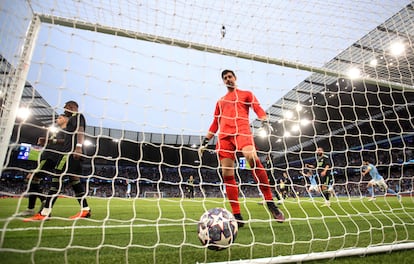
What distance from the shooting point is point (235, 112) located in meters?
3.27

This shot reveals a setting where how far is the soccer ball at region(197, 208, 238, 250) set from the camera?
204 centimetres

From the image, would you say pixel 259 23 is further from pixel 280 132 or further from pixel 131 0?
pixel 280 132

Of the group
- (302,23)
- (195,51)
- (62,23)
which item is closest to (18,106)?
(62,23)

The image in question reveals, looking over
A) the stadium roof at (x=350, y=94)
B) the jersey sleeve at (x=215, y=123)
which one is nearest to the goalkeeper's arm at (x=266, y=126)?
the stadium roof at (x=350, y=94)

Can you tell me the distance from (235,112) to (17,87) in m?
2.32

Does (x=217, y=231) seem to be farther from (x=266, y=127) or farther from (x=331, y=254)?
(x=266, y=127)

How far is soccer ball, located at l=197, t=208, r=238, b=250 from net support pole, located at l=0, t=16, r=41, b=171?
161 cm

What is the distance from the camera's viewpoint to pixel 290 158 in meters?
33.1

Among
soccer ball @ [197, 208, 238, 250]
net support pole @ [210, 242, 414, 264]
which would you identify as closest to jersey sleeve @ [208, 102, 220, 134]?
soccer ball @ [197, 208, 238, 250]

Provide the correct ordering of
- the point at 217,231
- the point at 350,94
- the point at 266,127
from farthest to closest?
1. the point at 350,94
2. the point at 266,127
3. the point at 217,231

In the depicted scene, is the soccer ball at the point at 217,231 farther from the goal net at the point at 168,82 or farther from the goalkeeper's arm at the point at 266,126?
the goalkeeper's arm at the point at 266,126

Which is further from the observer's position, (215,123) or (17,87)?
(215,123)

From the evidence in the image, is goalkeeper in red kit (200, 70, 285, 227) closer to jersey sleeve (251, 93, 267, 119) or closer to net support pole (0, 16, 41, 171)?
jersey sleeve (251, 93, 267, 119)

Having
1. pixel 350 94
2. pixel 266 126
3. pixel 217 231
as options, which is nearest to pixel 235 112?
pixel 266 126
